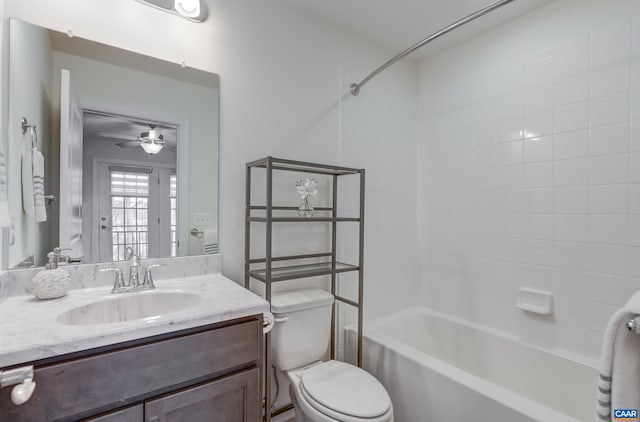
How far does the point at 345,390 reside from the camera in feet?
4.56

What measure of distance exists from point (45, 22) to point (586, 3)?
2.51 meters

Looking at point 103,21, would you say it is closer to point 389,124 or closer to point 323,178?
point 323,178

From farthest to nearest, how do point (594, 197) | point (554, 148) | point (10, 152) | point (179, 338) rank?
1. point (554, 148)
2. point (594, 197)
3. point (10, 152)
4. point (179, 338)

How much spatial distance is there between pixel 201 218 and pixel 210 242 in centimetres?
13

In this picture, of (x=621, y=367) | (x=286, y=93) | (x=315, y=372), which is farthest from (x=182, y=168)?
(x=621, y=367)

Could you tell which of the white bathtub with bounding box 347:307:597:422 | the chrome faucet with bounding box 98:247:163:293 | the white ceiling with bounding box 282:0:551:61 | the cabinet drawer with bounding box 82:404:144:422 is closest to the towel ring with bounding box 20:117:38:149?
the chrome faucet with bounding box 98:247:163:293

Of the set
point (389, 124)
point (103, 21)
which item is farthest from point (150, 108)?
point (389, 124)

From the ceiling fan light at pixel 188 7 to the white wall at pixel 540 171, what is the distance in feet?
5.52

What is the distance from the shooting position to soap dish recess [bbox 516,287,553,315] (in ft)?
5.76

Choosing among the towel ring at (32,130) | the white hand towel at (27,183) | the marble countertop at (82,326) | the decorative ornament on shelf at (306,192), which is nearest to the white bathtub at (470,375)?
the decorative ornament on shelf at (306,192)

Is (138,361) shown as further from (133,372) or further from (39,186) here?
(39,186)

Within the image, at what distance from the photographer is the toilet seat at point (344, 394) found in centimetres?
125

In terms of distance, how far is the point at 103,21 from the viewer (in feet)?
4.31

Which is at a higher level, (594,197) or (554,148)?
(554,148)
